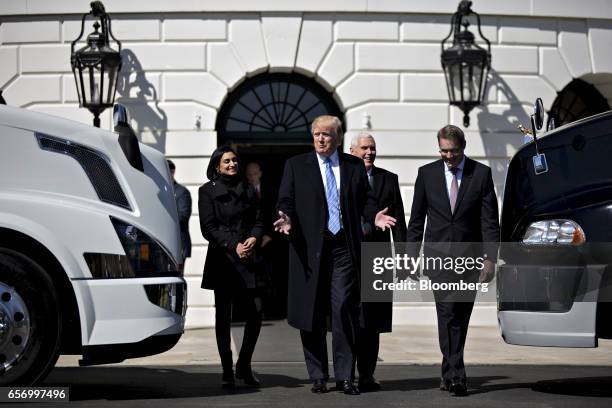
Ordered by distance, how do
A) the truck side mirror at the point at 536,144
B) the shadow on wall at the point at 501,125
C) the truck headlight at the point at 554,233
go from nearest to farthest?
the truck headlight at the point at 554,233, the truck side mirror at the point at 536,144, the shadow on wall at the point at 501,125

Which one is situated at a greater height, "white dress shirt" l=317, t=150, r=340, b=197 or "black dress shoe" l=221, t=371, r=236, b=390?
"white dress shirt" l=317, t=150, r=340, b=197

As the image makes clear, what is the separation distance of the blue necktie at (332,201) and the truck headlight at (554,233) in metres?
1.34

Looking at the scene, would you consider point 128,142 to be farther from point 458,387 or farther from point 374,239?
point 458,387

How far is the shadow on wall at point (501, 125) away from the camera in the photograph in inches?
645

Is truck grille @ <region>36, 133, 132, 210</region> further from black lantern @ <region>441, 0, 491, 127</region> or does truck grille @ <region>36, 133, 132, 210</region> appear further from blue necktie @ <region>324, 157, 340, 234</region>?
black lantern @ <region>441, 0, 491, 127</region>

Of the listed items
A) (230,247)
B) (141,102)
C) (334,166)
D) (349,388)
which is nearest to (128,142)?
(230,247)

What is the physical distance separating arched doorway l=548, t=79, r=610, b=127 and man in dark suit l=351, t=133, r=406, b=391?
26.9 ft

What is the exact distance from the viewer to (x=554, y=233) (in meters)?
7.97

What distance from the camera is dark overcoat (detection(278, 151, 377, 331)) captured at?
8.75m

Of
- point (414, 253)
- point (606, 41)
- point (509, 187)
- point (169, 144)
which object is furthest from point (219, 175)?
point (606, 41)

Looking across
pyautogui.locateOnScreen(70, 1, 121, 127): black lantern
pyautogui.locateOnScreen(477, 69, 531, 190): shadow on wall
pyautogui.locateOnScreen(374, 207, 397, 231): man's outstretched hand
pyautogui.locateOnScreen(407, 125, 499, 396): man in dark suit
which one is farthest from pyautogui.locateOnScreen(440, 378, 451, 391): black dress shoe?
pyautogui.locateOnScreen(477, 69, 531, 190): shadow on wall

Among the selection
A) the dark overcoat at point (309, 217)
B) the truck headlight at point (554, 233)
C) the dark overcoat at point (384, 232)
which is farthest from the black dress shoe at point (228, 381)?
the truck headlight at point (554, 233)

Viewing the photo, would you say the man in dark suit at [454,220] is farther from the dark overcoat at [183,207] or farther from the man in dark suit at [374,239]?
the dark overcoat at [183,207]

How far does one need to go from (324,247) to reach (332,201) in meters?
0.33
